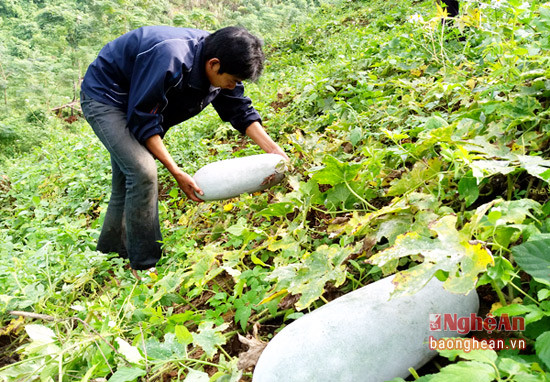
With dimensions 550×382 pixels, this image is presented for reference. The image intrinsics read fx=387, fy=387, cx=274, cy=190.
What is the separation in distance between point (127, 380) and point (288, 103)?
3.59 m

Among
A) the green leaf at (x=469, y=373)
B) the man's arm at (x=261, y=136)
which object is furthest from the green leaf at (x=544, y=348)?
the man's arm at (x=261, y=136)

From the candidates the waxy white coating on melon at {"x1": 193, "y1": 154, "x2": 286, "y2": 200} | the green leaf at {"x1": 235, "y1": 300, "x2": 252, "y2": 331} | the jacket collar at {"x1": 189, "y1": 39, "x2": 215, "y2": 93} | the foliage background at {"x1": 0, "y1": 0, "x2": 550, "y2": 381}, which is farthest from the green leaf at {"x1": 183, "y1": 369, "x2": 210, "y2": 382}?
the jacket collar at {"x1": 189, "y1": 39, "x2": 215, "y2": 93}

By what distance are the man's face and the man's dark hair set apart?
0.03 m

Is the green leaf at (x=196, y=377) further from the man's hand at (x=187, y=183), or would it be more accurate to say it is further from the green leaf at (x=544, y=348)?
the man's hand at (x=187, y=183)

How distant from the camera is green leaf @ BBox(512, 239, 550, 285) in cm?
86

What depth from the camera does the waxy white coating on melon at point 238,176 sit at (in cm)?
229

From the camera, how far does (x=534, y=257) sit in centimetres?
88

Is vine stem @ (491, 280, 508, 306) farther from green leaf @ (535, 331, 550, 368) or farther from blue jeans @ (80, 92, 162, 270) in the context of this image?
blue jeans @ (80, 92, 162, 270)

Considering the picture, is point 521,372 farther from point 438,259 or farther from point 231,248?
point 231,248

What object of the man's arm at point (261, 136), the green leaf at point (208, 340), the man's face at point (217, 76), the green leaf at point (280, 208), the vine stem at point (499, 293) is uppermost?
the man's face at point (217, 76)

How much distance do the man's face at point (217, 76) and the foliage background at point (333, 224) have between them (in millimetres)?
555

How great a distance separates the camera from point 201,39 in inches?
96.2

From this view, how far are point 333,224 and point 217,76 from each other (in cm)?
120

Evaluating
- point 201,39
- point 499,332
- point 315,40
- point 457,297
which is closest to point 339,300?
point 457,297
